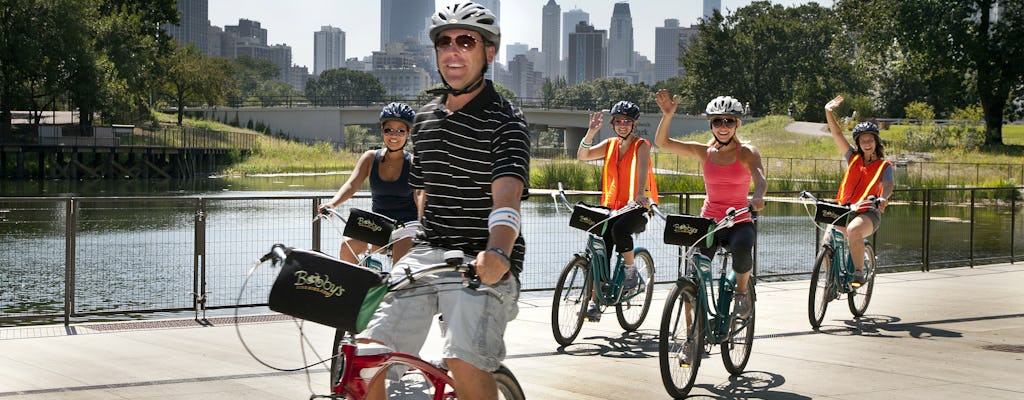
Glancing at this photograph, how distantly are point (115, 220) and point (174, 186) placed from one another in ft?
168

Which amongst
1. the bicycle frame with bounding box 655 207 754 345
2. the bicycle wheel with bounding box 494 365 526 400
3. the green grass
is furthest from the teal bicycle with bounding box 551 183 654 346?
the green grass

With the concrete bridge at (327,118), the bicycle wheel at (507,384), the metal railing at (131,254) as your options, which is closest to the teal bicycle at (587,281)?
the metal railing at (131,254)

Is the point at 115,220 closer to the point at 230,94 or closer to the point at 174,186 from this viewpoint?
the point at 174,186

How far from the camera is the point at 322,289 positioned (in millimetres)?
4113

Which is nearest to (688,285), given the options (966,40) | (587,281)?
(587,281)

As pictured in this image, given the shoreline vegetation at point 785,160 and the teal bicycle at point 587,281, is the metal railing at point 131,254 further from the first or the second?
the shoreline vegetation at point 785,160

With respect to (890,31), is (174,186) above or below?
below

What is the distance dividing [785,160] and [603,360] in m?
56.6

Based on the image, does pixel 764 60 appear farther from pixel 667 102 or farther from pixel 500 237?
pixel 500 237


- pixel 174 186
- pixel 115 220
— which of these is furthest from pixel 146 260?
pixel 174 186

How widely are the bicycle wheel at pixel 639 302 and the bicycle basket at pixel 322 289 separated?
6.41 meters

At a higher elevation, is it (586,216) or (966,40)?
(966,40)

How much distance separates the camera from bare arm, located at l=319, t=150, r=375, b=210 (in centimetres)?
841

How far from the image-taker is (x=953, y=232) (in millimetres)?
34938
